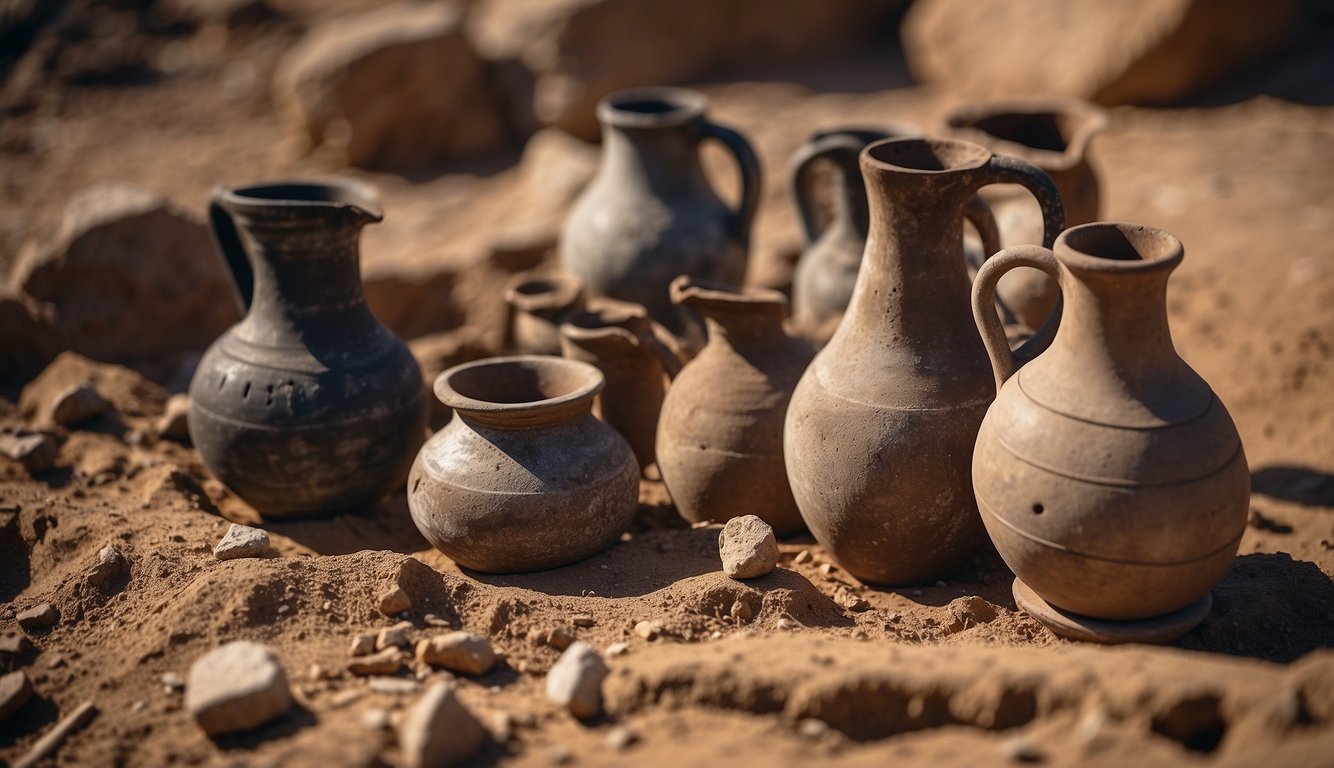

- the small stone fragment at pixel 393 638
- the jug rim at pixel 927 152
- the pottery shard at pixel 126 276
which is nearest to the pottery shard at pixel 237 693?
the small stone fragment at pixel 393 638

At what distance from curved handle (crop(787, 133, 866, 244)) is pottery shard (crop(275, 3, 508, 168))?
15.9ft

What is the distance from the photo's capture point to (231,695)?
2.78 metres

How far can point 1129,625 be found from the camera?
3209 millimetres

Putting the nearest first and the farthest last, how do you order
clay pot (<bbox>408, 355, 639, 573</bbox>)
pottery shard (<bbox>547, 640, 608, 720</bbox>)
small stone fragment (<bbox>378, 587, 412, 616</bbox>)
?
1. pottery shard (<bbox>547, 640, 608, 720</bbox>)
2. small stone fragment (<bbox>378, 587, 412, 616</bbox>)
3. clay pot (<bbox>408, 355, 639, 573</bbox>)

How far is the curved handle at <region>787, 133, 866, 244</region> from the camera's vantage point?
4.88 metres

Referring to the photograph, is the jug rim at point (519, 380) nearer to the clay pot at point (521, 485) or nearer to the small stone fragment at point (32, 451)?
the clay pot at point (521, 485)

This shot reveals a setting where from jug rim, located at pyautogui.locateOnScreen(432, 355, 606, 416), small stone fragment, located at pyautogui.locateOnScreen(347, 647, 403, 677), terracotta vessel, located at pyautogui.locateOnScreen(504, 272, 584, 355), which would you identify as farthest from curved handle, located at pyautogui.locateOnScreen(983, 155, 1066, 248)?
small stone fragment, located at pyautogui.locateOnScreen(347, 647, 403, 677)

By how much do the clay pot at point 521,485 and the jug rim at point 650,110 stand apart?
1887 millimetres

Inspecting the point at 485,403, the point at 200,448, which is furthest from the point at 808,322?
the point at 200,448

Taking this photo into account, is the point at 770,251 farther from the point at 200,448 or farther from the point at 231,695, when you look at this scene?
the point at 231,695

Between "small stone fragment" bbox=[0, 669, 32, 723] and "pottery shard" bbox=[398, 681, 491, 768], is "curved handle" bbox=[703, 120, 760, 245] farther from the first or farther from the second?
"small stone fragment" bbox=[0, 669, 32, 723]

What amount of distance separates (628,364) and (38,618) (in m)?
2.16

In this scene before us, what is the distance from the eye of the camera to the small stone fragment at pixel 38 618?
11.5 ft

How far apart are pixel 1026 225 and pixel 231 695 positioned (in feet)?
11.9
